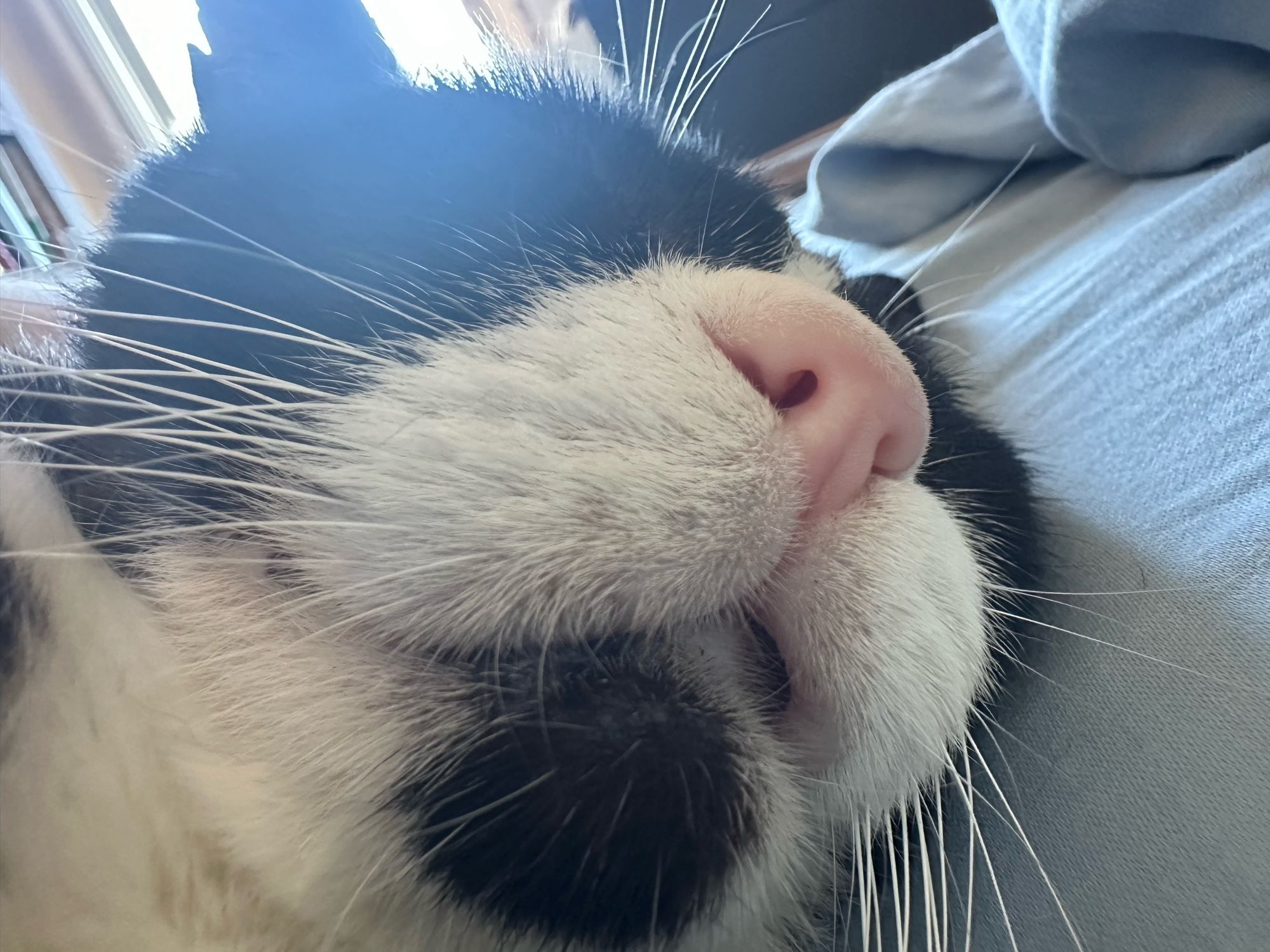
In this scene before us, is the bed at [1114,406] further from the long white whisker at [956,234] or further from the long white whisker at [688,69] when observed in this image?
the long white whisker at [688,69]

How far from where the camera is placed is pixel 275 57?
456 mm

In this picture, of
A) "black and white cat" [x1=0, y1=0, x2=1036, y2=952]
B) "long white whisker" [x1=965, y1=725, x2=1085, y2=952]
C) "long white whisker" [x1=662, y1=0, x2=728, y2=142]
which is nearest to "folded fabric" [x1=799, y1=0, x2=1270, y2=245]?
"long white whisker" [x1=662, y1=0, x2=728, y2=142]

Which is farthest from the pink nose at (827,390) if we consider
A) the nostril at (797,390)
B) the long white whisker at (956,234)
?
the long white whisker at (956,234)

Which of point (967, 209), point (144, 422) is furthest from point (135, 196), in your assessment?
point (967, 209)

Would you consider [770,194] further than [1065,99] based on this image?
No

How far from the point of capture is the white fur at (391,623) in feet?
1.05

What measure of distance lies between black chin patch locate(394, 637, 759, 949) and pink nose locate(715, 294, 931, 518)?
0.12 m

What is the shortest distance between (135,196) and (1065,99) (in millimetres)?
803

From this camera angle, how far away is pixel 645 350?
365 mm

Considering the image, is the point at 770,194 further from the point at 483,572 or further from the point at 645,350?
the point at 483,572

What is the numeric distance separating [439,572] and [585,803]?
102mm

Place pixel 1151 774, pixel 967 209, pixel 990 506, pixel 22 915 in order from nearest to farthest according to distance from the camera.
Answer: pixel 22 915
pixel 1151 774
pixel 990 506
pixel 967 209

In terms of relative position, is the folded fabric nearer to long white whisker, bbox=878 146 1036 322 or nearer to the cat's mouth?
long white whisker, bbox=878 146 1036 322

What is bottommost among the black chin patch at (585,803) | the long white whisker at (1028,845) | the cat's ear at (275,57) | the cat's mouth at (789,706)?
the long white whisker at (1028,845)
